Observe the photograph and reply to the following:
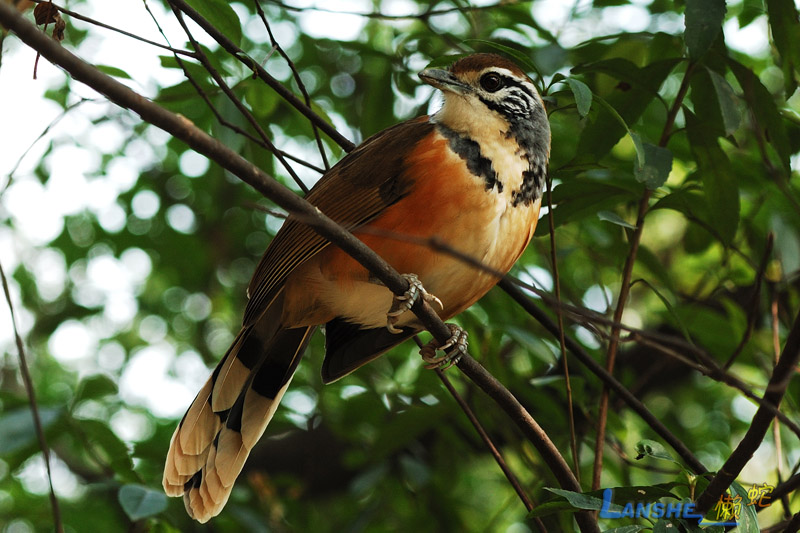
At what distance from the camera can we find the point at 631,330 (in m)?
1.71

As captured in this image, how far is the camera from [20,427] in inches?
142

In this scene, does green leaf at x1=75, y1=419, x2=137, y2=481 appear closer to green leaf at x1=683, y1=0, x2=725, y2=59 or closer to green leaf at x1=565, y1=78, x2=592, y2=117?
green leaf at x1=565, y1=78, x2=592, y2=117

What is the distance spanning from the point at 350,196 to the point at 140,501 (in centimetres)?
141

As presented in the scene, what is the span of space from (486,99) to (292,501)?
2741mm

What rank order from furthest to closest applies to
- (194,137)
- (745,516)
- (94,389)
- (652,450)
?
(94,389) → (652,450) → (745,516) → (194,137)

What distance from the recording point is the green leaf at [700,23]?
265 cm

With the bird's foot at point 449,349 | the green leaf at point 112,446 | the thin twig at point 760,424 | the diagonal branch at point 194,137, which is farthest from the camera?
the green leaf at point 112,446

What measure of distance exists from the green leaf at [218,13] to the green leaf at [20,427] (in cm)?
187

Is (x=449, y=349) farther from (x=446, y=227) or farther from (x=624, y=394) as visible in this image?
(x=624, y=394)

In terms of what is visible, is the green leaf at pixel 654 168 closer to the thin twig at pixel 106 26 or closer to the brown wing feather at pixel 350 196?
the brown wing feather at pixel 350 196

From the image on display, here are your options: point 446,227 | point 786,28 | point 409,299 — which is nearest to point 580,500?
point 409,299

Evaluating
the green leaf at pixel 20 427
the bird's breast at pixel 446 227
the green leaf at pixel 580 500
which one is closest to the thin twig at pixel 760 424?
the green leaf at pixel 580 500

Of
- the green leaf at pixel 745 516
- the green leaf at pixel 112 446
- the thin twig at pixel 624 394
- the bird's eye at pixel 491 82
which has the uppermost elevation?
the bird's eye at pixel 491 82

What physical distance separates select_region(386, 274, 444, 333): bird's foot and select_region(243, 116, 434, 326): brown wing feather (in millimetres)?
→ 375
